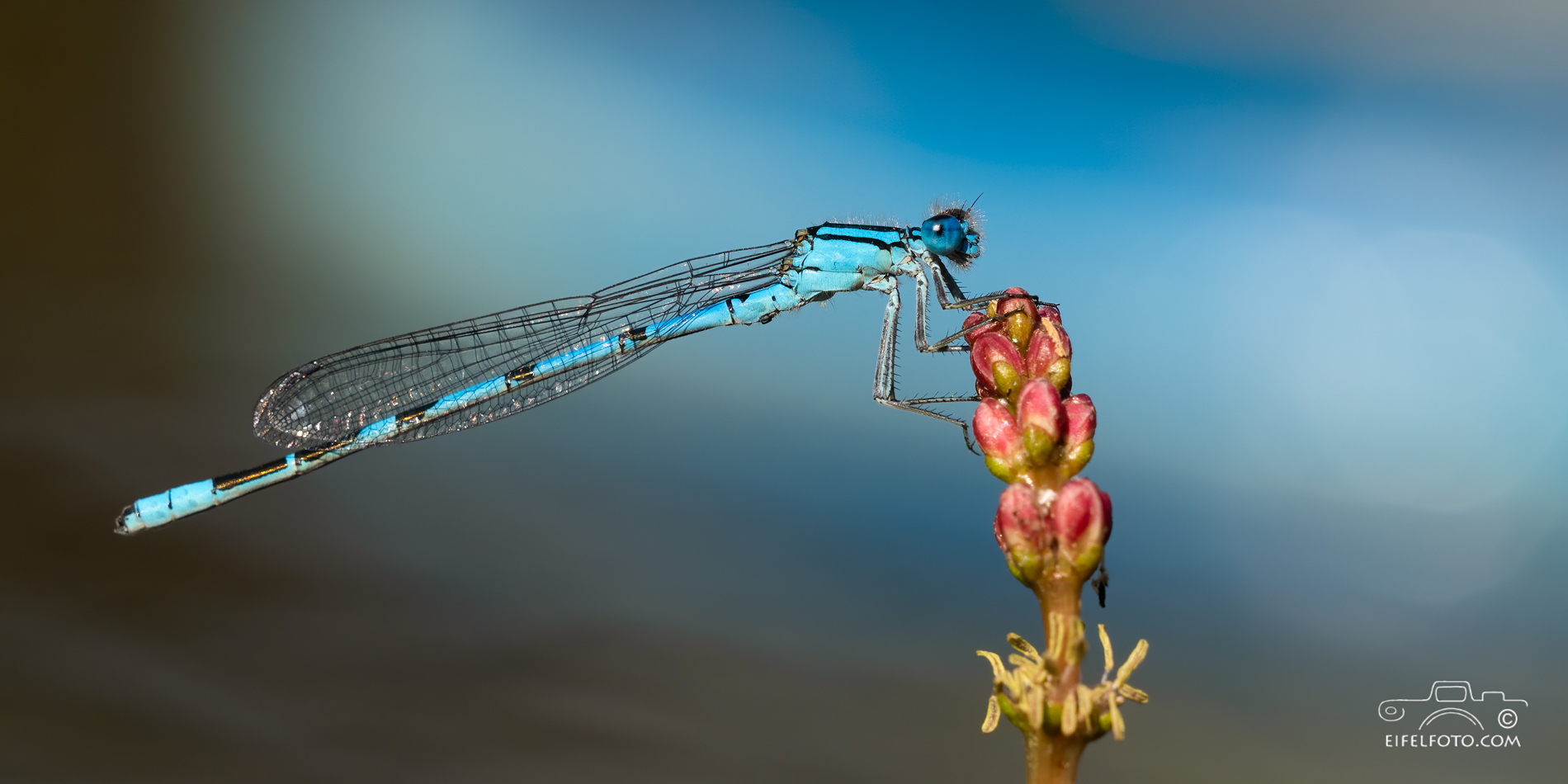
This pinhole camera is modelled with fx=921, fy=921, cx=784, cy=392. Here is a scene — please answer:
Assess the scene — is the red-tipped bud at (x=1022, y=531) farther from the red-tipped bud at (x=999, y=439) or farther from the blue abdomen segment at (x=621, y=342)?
the blue abdomen segment at (x=621, y=342)

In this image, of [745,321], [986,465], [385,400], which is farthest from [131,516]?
[986,465]

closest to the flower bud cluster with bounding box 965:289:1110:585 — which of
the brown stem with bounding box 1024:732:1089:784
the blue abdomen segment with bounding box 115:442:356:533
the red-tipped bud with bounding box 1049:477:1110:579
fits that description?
the red-tipped bud with bounding box 1049:477:1110:579

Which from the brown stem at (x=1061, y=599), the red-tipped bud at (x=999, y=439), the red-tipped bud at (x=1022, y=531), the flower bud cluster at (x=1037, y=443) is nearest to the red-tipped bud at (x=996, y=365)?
the flower bud cluster at (x=1037, y=443)

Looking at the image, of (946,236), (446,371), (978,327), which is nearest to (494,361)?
(446,371)

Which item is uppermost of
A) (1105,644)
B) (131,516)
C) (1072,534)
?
(131,516)

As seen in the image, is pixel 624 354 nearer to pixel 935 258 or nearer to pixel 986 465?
pixel 935 258
